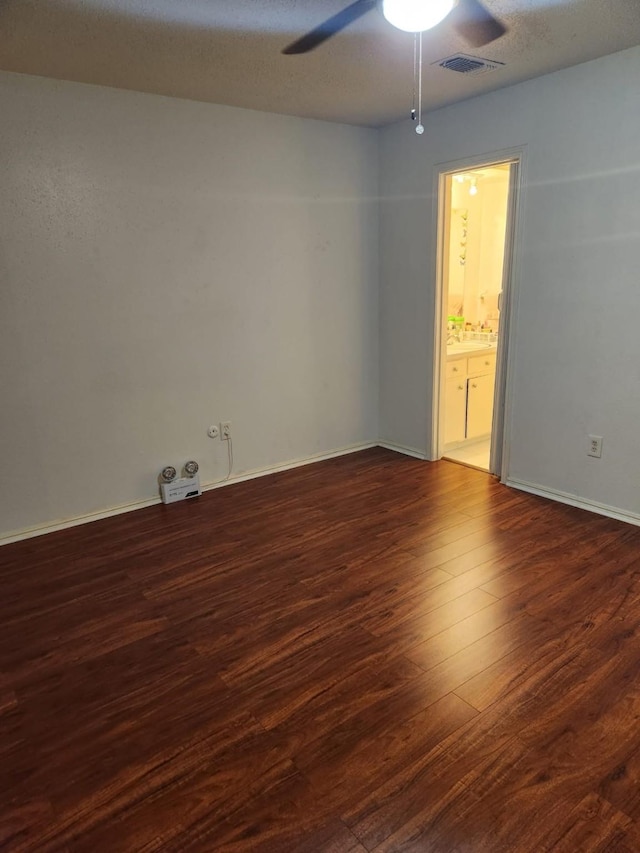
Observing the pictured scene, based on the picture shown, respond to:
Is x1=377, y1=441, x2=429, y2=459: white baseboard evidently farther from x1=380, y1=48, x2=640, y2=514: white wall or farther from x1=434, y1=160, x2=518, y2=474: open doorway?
x1=380, y1=48, x2=640, y2=514: white wall

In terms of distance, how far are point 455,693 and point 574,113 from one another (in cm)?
307

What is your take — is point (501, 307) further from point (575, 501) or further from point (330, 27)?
point (330, 27)

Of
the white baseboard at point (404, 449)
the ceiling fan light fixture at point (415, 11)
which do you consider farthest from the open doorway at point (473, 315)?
the ceiling fan light fixture at point (415, 11)

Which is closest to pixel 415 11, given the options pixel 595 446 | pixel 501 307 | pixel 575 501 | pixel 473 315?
pixel 501 307

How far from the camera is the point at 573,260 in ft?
10.7

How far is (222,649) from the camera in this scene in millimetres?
2258

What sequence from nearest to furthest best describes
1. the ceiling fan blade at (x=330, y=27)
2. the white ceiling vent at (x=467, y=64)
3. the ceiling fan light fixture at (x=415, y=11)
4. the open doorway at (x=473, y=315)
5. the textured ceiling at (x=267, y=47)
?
the ceiling fan light fixture at (x=415, y=11), the ceiling fan blade at (x=330, y=27), the textured ceiling at (x=267, y=47), the white ceiling vent at (x=467, y=64), the open doorway at (x=473, y=315)

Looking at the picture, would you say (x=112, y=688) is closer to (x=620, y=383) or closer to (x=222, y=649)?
(x=222, y=649)

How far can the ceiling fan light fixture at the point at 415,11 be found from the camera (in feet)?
5.90

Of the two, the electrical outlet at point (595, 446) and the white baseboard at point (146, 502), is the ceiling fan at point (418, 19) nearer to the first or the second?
the electrical outlet at point (595, 446)

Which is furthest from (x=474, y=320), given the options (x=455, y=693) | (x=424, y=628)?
(x=455, y=693)

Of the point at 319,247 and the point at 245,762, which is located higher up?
the point at 319,247

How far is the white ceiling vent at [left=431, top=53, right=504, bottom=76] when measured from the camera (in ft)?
9.25

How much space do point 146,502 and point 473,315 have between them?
3.62 meters
